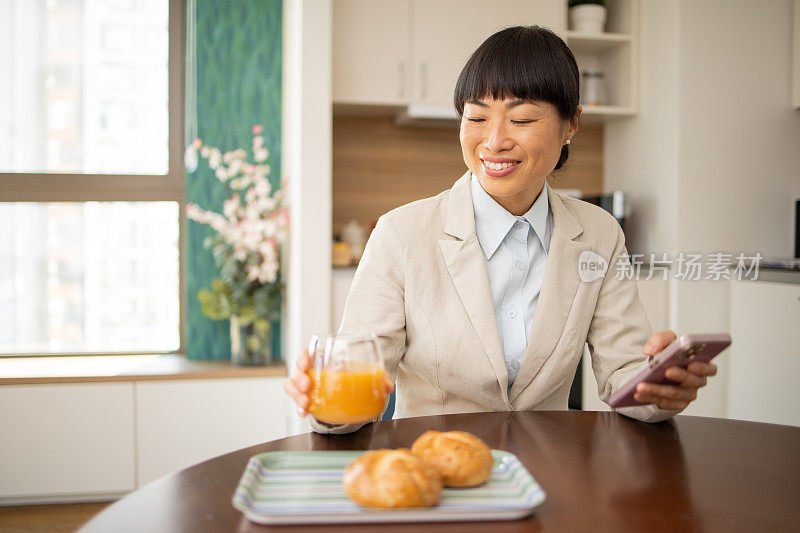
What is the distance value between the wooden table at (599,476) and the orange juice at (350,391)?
3.5 inches

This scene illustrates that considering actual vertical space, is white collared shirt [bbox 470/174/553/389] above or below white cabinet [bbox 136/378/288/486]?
above

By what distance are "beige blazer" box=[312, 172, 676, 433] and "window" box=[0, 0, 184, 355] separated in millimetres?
2344

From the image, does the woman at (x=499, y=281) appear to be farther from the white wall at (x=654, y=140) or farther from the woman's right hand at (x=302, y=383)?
the white wall at (x=654, y=140)

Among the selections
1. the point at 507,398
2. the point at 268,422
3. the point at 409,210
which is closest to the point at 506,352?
the point at 507,398

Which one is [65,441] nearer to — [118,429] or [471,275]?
[118,429]

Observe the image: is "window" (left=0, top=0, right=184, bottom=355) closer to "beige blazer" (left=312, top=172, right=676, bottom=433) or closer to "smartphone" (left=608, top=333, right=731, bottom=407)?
"beige blazer" (left=312, top=172, right=676, bottom=433)

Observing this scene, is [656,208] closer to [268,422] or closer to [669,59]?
[669,59]

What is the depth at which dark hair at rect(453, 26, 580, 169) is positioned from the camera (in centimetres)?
135

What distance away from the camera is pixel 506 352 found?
1420 mm

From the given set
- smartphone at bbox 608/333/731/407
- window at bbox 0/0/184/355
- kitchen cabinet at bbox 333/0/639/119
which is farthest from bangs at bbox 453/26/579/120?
window at bbox 0/0/184/355

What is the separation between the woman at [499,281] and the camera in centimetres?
137

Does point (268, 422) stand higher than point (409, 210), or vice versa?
point (409, 210)

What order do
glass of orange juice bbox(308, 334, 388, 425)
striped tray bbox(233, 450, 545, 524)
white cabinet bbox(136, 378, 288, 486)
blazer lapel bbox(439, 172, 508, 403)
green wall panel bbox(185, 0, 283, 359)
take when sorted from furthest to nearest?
green wall panel bbox(185, 0, 283, 359) < white cabinet bbox(136, 378, 288, 486) < blazer lapel bbox(439, 172, 508, 403) < glass of orange juice bbox(308, 334, 388, 425) < striped tray bbox(233, 450, 545, 524)

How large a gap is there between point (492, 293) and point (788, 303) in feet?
6.14
